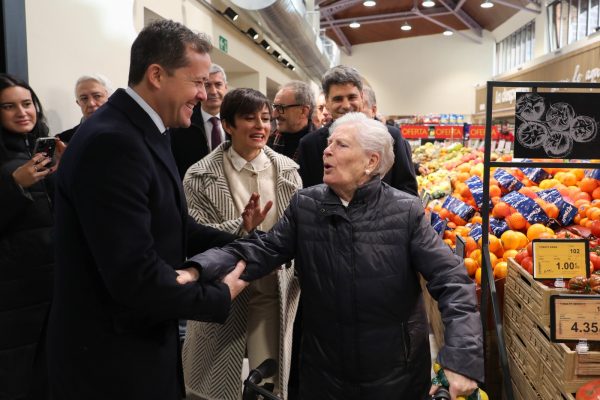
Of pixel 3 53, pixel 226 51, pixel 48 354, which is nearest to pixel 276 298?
pixel 48 354

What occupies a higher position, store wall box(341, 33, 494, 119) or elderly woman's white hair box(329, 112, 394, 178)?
store wall box(341, 33, 494, 119)

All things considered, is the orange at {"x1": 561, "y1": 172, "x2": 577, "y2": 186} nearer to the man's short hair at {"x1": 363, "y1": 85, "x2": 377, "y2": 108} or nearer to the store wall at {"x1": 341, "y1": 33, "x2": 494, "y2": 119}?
the man's short hair at {"x1": 363, "y1": 85, "x2": 377, "y2": 108}

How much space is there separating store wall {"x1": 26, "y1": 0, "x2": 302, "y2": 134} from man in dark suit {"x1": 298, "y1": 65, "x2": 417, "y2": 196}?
1.51m

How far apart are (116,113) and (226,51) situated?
17.4 ft

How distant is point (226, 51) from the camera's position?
629 centimetres

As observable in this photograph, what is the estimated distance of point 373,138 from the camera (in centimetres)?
165

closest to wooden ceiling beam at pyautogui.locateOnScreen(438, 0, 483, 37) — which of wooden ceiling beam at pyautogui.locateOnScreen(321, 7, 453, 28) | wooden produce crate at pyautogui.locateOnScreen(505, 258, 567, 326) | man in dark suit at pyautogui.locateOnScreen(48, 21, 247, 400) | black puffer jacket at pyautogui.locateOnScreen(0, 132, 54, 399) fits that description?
wooden ceiling beam at pyautogui.locateOnScreen(321, 7, 453, 28)

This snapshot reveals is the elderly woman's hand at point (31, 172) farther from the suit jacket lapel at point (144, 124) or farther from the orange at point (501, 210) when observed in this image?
the orange at point (501, 210)

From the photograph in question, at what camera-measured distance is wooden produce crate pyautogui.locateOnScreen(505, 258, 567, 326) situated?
1830mm

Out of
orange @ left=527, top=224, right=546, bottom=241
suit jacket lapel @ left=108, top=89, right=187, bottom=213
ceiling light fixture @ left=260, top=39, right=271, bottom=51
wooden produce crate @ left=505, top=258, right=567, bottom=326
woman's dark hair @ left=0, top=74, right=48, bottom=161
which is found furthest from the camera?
ceiling light fixture @ left=260, top=39, right=271, bottom=51

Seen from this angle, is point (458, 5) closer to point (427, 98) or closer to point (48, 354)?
point (427, 98)

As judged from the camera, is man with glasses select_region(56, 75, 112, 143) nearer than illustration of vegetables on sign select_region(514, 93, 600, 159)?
No

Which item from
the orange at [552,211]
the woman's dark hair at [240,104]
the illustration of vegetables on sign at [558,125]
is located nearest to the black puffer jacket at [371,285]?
the woman's dark hair at [240,104]

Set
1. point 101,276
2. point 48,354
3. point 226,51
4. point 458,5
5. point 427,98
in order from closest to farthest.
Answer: point 101,276 < point 48,354 < point 226,51 < point 458,5 < point 427,98
